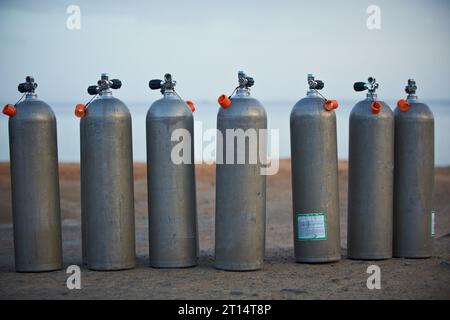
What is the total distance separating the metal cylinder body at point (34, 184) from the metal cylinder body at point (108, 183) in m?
0.34

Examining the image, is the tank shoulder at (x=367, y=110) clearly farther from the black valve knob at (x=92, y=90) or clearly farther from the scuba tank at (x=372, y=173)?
the black valve knob at (x=92, y=90)

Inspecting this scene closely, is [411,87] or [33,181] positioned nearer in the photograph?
[33,181]

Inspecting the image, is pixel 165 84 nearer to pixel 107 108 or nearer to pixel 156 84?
pixel 156 84

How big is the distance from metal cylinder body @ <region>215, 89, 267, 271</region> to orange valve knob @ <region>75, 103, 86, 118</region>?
50.3 inches

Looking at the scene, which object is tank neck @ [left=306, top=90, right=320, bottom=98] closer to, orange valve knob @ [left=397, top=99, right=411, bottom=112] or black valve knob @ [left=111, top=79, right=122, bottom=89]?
orange valve knob @ [left=397, top=99, right=411, bottom=112]

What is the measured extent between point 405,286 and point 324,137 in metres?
1.67

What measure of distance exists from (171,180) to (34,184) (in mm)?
1287

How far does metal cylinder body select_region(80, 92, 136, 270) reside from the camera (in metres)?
7.06

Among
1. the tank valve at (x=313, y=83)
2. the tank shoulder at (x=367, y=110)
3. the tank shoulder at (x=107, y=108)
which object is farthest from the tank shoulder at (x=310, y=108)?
the tank shoulder at (x=107, y=108)

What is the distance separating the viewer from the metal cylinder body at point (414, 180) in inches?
304

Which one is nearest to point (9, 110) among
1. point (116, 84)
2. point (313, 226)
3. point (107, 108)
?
point (107, 108)

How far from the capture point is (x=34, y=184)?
711 cm

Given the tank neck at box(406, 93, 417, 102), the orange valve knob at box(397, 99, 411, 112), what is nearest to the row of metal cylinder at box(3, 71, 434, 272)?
the orange valve knob at box(397, 99, 411, 112)
